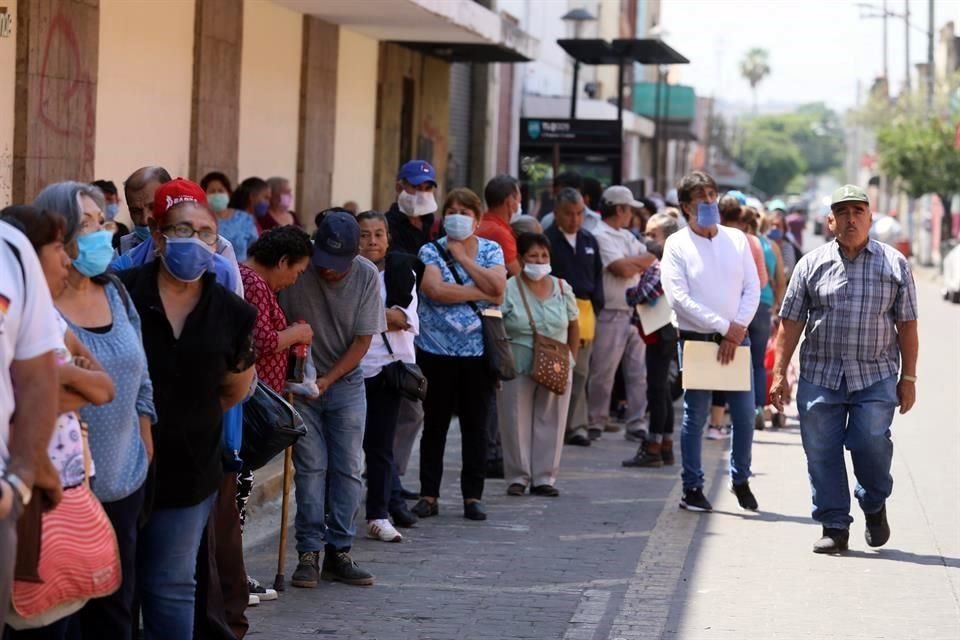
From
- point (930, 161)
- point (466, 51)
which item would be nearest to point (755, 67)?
point (930, 161)

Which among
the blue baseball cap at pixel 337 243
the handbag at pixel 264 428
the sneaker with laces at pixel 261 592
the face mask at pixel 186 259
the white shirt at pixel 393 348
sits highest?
the blue baseball cap at pixel 337 243

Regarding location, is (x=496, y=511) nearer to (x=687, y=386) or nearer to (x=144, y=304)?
(x=687, y=386)

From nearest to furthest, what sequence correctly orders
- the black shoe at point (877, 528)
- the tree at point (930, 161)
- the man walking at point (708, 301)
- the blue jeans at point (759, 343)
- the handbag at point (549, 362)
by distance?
the black shoe at point (877, 528)
the man walking at point (708, 301)
the handbag at point (549, 362)
the blue jeans at point (759, 343)
the tree at point (930, 161)

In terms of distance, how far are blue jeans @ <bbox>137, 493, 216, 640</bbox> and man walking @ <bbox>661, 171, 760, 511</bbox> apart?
498 centimetres

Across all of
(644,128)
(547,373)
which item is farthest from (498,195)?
(644,128)

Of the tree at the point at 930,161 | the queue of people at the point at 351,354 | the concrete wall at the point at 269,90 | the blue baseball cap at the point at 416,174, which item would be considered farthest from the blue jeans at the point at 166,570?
the tree at the point at 930,161

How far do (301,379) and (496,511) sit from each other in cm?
291

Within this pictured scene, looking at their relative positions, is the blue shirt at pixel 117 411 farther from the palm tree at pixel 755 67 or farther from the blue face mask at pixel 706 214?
the palm tree at pixel 755 67

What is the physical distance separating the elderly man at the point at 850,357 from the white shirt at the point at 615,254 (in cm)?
430

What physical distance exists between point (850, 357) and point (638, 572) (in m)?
1.60

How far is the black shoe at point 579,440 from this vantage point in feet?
43.8

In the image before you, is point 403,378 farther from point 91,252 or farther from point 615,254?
point 615,254

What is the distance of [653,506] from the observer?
10602mm

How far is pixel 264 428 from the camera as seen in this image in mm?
6734
